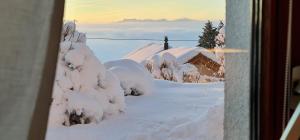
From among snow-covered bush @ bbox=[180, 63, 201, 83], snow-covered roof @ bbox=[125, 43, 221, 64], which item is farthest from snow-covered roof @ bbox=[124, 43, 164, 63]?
snow-covered bush @ bbox=[180, 63, 201, 83]

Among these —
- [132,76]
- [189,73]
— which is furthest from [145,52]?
[189,73]

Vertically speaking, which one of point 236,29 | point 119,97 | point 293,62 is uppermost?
point 236,29

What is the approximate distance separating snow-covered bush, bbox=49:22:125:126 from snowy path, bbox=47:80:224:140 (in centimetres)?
3

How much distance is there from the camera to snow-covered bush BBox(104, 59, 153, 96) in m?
1.29

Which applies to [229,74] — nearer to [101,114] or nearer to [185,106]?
[185,106]

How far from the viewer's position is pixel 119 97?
4.22 feet

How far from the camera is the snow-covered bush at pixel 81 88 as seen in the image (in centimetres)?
113

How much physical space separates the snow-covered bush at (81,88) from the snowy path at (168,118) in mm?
28

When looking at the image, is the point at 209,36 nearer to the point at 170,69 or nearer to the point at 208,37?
the point at 208,37

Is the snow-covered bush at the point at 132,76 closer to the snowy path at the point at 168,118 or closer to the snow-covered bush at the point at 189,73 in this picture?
the snowy path at the point at 168,118

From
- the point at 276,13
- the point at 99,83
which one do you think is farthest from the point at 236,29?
the point at 99,83

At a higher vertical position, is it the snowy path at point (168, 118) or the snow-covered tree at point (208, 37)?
the snow-covered tree at point (208, 37)

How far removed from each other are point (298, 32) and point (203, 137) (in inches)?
19.5

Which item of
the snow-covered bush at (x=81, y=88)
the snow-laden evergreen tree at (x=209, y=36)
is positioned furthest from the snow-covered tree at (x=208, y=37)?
the snow-covered bush at (x=81, y=88)
